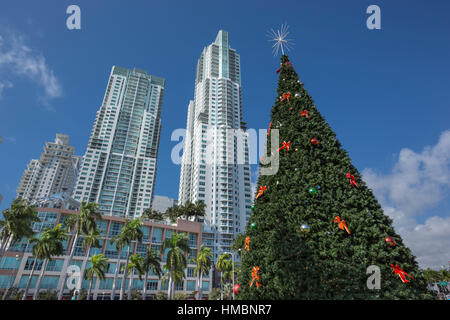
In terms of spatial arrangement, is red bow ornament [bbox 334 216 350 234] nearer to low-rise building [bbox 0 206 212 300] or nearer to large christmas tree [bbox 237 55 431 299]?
large christmas tree [bbox 237 55 431 299]

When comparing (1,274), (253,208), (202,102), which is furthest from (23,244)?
(202,102)

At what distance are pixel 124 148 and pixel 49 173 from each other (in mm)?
46594

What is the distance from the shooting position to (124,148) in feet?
450

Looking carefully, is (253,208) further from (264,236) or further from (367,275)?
(367,275)

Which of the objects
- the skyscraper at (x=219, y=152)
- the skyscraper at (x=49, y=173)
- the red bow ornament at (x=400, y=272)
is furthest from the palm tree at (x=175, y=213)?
the skyscraper at (x=49, y=173)

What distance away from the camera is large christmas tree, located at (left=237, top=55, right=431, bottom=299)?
7668 millimetres

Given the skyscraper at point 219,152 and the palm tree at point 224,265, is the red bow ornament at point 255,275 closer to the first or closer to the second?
the palm tree at point 224,265

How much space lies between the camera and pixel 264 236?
953 cm

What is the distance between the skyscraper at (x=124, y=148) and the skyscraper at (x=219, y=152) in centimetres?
2280

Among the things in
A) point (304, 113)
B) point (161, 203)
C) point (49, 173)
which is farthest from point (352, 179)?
point (49, 173)

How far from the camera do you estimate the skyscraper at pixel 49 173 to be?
445 feet

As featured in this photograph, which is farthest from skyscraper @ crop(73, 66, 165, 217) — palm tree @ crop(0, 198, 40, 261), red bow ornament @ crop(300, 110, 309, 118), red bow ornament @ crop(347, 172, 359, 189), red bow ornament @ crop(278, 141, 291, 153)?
red bow ornament @ crop(347, 172, 359, 189)

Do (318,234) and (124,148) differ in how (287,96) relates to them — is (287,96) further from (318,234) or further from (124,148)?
(124,148)
